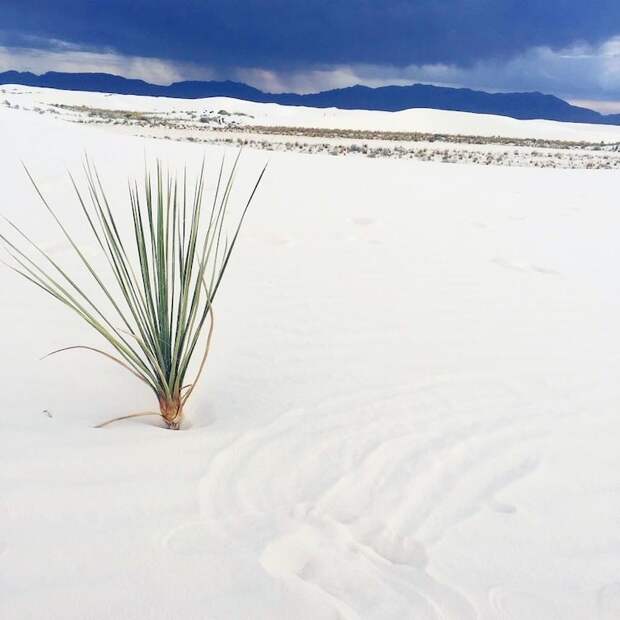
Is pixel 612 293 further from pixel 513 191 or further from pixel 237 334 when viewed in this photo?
pixel 513 191

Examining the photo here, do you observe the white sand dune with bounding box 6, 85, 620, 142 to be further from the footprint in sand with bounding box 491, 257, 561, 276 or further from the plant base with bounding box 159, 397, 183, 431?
the plant base with bounding box 159, 397, 183, 431

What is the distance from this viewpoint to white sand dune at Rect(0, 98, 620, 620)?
49.7 inches

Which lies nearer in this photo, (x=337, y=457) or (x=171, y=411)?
(x=337, y=457)

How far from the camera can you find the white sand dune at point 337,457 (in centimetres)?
126

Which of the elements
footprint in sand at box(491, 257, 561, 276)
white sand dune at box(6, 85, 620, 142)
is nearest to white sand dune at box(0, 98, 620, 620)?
footprint in sand at box(491, 257, 561, 276)

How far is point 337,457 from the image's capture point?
1761 millimetres

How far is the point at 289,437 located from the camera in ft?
6.07

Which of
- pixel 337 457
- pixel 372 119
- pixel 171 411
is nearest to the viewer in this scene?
pixel 337 457

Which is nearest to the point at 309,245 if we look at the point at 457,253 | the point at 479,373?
the point at 457,253

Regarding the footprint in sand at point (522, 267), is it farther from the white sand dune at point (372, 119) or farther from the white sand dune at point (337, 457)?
the white sand dune at point (372, 119)

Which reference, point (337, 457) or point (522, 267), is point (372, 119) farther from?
point (337, 457)

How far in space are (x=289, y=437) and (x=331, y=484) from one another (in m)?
0.26

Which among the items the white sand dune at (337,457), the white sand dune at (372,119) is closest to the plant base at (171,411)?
the white sand dune at (337,457)

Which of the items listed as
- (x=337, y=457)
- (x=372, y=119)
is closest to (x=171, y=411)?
(x=337, y=457)
